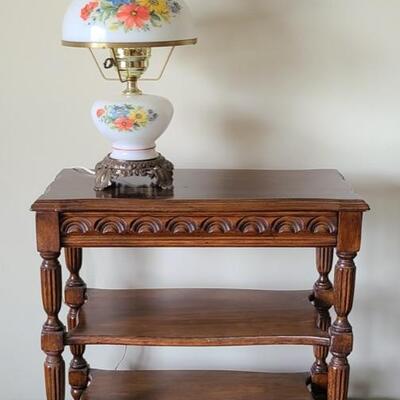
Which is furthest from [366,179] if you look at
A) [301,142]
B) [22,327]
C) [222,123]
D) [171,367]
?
[22,327]

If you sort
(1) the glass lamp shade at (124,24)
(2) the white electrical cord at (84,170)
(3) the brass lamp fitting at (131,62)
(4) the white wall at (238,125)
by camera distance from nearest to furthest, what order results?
(1) the glass lamp shade at (124,24) → (3) the brass lamp fitting at (131,62) → (2) the white electrical cord at (84,170) → (4) the white wall at (238,125)

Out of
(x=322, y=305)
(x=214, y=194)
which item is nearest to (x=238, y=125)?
(x=214, y=194)

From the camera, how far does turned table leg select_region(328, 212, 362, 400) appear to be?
4.95ft

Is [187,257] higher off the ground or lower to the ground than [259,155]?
lower

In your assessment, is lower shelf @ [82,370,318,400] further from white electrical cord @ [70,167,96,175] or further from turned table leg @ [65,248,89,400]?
white electrical cord @ [70,167,96,175]

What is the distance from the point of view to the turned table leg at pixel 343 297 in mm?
1510

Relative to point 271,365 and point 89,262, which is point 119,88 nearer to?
point 89,262

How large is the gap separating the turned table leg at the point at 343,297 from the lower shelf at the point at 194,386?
21cm

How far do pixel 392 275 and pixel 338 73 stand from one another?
56 centimetres

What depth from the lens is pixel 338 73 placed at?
186cm

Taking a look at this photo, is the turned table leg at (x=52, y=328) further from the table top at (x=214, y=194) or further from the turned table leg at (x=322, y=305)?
the turned table leg at (x=322, y=305)

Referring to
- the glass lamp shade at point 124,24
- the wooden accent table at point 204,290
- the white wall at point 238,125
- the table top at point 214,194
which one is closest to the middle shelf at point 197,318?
the wooden accent table at point 204,290

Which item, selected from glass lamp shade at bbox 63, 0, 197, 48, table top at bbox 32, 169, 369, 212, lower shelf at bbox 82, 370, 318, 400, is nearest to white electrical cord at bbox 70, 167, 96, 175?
table top at bbox 32, 169, 369, 212

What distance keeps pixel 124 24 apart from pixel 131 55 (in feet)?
0.40
